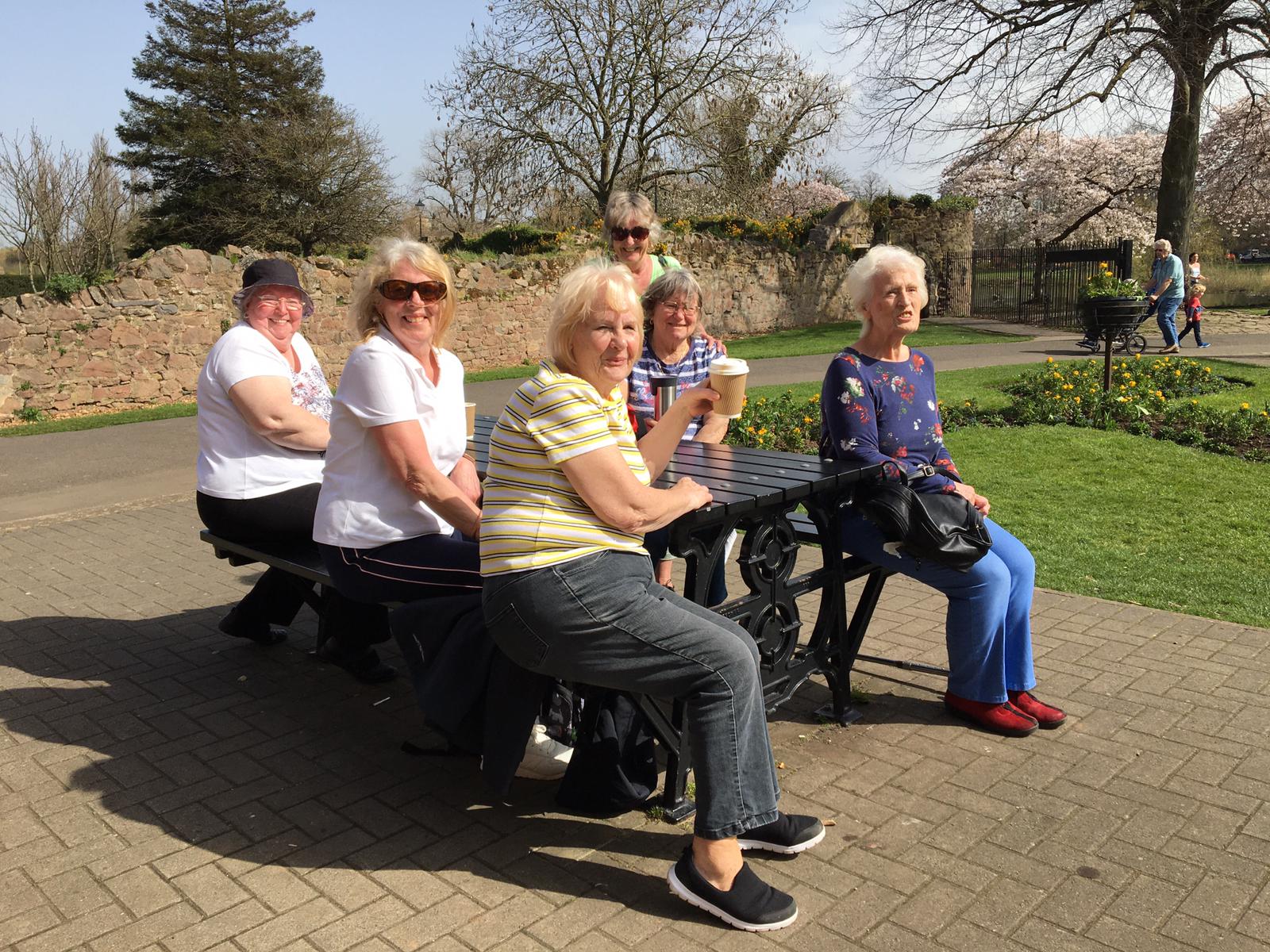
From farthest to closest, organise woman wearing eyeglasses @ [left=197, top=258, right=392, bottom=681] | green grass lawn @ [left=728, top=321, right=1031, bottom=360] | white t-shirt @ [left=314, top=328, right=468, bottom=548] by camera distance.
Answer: green grass lawn @ [left=728, top=321, right=1031, bottom=360], woman wearing eyeglasses @ [left=197, top=258, right=392, bottom=681], white t-shirt @ [left=314, top=328, right=468, bottom=548]

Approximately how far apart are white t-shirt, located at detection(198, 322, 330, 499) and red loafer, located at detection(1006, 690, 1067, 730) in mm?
2843

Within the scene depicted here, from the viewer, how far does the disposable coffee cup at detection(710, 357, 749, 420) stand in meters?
3.03

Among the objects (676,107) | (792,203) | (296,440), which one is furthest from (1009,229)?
(296,440)

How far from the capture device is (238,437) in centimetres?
421

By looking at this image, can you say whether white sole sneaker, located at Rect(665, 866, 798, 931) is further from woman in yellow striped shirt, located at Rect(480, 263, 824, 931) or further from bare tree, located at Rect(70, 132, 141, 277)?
bare tree, located at Rect(70, 132, 141, 277)

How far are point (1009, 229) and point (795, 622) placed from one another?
48.8 m

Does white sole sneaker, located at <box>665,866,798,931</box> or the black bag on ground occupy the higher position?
the black bag on ground

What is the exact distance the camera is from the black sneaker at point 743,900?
8.38 feet

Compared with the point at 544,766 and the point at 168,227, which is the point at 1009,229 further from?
the point at 544,766

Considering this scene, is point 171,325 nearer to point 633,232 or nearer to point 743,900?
point 633,232

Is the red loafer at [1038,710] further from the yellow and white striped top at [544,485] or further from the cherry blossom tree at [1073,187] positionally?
the cherry blossom tree at [1073,187]

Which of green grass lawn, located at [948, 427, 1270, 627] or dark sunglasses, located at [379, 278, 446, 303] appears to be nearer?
dark sunglasses, located at [379, 278, 446, 303]

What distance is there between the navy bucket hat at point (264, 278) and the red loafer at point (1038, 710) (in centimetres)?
313

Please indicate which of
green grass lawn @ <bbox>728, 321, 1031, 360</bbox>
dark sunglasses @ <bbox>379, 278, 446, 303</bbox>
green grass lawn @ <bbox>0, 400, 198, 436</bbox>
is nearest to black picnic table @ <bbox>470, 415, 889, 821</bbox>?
dark sunglasses @ <bbox>379, 278, 446, 303</bbox>
